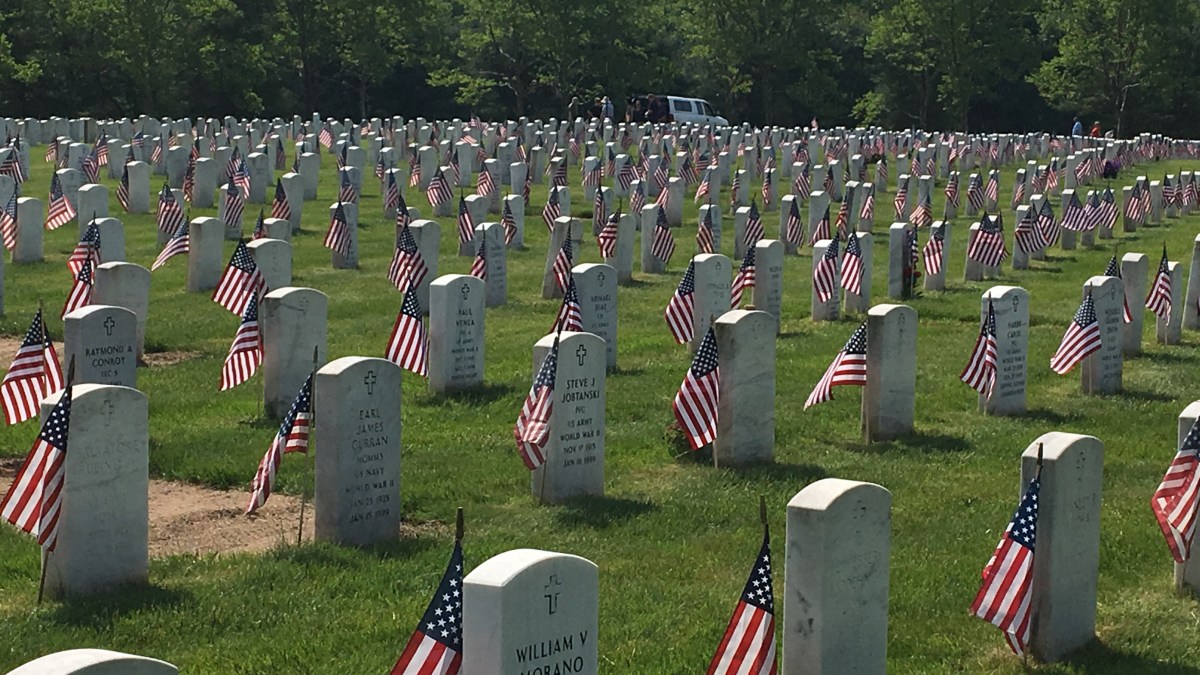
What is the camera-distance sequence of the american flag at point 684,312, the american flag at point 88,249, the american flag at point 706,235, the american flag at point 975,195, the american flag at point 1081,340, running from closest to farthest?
1. the american flag at point 1081,340
2. the american flag at point 684,312
3. the american flag at point 88,249
4. the american flag at point 706,235
5. the american flag at point 975,195

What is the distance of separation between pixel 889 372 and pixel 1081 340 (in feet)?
9.51

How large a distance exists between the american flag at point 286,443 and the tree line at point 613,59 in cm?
4828

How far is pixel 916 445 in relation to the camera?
13852 mm

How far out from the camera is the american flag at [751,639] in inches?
282

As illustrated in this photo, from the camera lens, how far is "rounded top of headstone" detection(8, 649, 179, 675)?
16.5 feet

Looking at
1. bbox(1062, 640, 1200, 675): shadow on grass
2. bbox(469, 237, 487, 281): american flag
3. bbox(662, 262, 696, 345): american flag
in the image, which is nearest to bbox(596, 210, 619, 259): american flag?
bbox(469, 237, 487, 281): american flag

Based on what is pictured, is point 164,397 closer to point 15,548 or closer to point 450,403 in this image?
point 450,403

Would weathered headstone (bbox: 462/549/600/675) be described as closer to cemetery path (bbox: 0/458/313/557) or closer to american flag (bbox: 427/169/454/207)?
cemetery path (bbox: 0/458/313/557)

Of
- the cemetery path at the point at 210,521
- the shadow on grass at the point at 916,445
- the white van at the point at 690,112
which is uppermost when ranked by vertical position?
the white van at the point at 690,112

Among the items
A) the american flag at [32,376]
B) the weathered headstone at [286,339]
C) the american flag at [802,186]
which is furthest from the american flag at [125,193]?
the american flag at [32,376]

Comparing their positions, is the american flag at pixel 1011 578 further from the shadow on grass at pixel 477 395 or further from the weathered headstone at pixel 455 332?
the weathered headstone at pixel 455 332

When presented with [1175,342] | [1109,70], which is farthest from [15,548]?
[1109,70]

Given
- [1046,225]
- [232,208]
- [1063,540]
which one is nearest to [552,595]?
[1063,540]

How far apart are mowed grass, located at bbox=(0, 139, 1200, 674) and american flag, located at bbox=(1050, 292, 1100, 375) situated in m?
0.36
